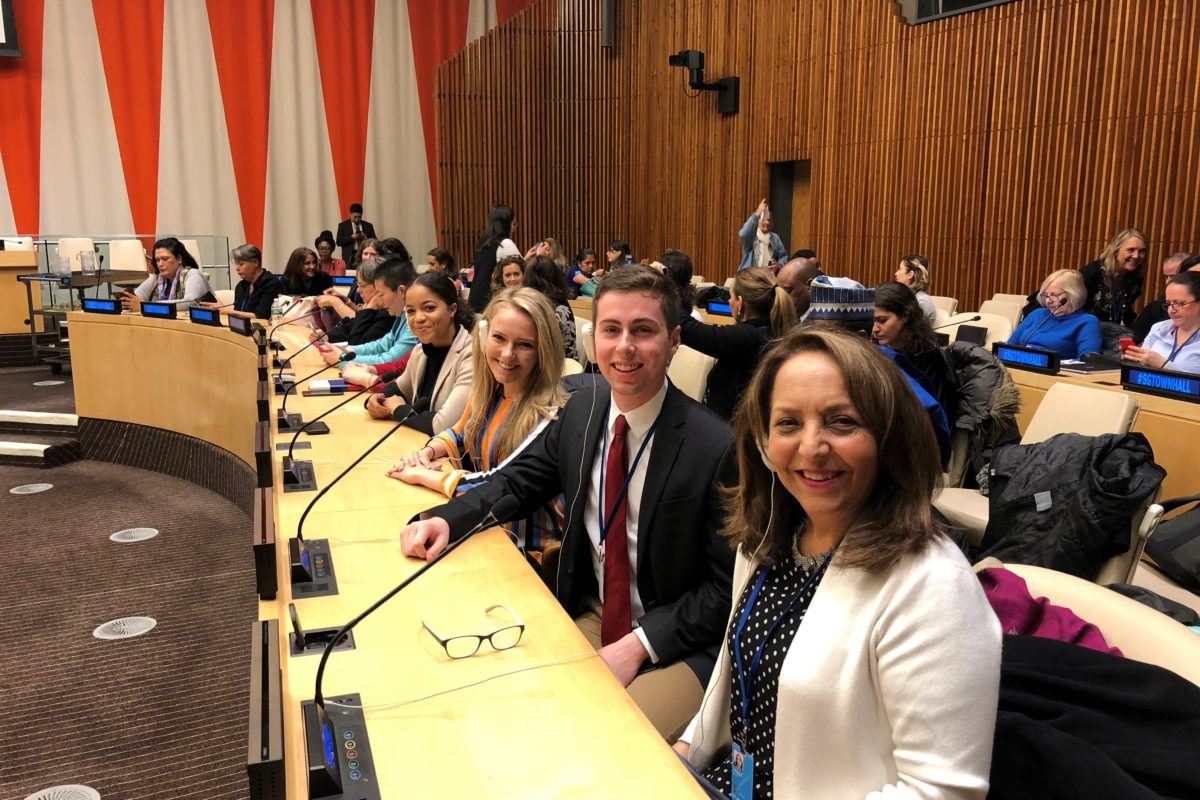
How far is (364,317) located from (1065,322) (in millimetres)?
3989

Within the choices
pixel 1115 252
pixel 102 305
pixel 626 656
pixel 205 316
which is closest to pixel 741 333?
pixel 626 656

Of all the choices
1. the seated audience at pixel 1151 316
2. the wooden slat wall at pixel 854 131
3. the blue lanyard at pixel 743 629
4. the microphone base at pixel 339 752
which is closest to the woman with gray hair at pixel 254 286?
the wooden slat wall at pixel 854 131

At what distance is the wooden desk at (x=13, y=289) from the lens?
945 cm

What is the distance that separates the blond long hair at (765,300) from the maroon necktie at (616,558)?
84.7 inches

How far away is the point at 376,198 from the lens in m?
13.2

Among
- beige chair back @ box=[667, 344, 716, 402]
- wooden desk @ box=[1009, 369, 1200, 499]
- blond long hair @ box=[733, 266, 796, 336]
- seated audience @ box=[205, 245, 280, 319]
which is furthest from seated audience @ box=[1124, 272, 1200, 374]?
seated audience @ box=[205, 245, 280, 319]

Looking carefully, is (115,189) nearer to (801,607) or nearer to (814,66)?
(814,66)

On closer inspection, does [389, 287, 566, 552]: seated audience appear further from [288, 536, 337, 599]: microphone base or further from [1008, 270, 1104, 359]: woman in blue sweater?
[1008, 270, 1104, 359]: woman in blue sweater

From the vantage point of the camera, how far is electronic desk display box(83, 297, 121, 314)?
6.10 meters

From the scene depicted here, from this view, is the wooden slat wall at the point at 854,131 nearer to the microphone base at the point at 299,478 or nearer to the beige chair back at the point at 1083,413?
the beige chair back at the point at 1083,413

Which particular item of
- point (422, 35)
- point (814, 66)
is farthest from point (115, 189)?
point (814, 66)

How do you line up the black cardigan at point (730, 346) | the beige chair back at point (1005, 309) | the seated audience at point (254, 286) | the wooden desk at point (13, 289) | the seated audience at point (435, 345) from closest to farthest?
1. the seated audience at point (435, 345)
2. the black cardigan at point (730, 346)
3. the beige chair back at point (1005, 309)
4. the seated audience at point (254, 286)
5. the wooden desk at point (13, 289)

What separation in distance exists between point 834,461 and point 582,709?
0.57m

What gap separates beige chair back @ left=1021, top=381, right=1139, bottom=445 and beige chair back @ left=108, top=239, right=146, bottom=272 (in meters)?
8.10
